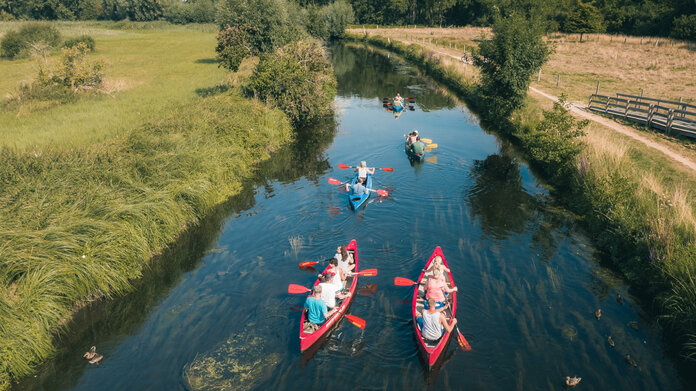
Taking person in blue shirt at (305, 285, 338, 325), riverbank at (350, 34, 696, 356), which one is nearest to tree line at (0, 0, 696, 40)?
riverbank at (350, 34, 696, 356)

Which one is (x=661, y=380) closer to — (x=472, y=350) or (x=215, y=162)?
(x=472, y=350)

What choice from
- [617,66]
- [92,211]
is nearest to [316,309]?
[92,211]

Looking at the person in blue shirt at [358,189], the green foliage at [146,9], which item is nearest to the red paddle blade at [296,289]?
the person in blue shirt at [358,189]

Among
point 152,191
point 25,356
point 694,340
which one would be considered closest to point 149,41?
point 152,191

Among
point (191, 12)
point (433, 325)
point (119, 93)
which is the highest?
point (191, 12)

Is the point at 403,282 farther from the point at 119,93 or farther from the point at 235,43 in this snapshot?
the point at 119,93

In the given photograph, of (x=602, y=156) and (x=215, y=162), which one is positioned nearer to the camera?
(x=602, y=156)

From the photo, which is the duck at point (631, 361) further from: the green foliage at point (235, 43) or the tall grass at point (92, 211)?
the green foliage at point (235, 43)
